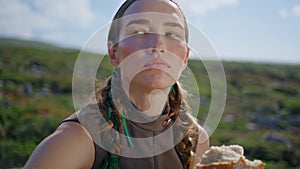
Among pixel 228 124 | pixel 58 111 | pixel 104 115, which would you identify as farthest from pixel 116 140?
pixel 228 124

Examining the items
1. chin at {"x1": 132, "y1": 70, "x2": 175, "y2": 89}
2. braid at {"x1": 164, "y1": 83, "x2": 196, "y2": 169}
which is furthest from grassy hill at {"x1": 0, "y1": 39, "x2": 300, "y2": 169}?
chin at {"x1": 132, "y1": 70, "x2": 175, "y2": 89}

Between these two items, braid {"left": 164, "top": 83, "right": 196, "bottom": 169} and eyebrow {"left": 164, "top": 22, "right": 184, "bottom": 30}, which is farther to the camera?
braid {"left": 164, "top": 83, "right": 196, "bottom": 169}

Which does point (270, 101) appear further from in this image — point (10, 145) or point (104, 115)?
point (104, 115)

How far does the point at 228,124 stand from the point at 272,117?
3103 millimetres

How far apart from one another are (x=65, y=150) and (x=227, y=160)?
0.72m

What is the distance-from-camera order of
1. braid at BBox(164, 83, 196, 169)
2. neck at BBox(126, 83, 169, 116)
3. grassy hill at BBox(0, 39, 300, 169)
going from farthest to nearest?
grassy hill at BBox(0, 39, 300, 169)
braid at BBox(164, 83, 196, 169)
neck at BBox(126, 83, 169, 116)

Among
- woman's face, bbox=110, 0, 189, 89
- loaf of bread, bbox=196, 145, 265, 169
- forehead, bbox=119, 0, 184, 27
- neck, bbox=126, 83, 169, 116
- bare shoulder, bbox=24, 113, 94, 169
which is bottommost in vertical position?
bare shoulder, bbox=24, 113, 94, 169

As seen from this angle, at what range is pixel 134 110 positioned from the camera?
2.10 metres

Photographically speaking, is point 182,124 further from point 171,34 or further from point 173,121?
point 171,34

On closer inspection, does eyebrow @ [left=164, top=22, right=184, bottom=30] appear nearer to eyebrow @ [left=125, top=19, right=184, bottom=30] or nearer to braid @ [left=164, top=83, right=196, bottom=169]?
eyebrow @ [left=125, top=19, right=184, bottom=30]

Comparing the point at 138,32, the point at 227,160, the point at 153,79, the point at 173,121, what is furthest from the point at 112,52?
the point at 227,160

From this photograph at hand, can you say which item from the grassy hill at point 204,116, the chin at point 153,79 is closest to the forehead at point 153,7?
the chin at point 153,79

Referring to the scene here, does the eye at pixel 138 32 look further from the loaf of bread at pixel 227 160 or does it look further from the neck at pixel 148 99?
the loaf of bread at pixel 227 160

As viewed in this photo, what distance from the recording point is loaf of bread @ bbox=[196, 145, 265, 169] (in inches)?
58.2
